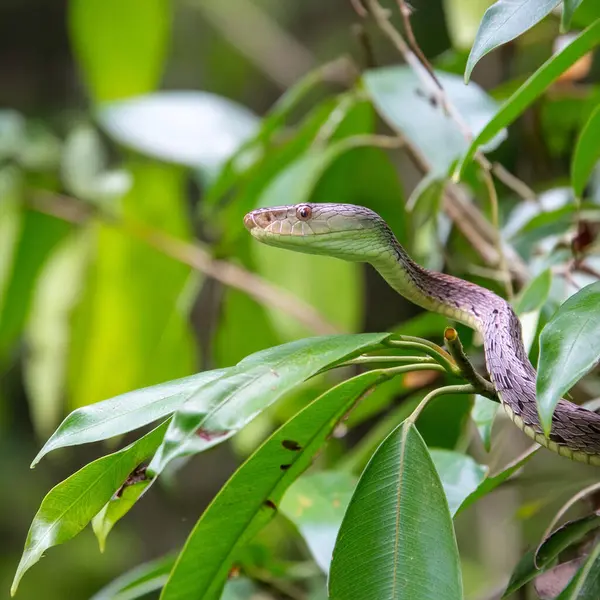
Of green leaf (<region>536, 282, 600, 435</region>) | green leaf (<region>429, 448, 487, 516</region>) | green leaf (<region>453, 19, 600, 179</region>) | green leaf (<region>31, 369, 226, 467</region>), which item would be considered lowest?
green leaf (<region>429, 448, 487, 516</region>)

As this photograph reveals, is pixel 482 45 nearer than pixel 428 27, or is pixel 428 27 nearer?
pixel 482 45

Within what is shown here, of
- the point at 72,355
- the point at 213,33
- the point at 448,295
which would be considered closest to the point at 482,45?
the point at 448,295

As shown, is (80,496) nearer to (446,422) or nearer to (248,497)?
(248,497)

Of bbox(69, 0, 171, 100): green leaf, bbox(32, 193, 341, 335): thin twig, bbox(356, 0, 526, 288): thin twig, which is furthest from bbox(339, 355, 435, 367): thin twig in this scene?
bbox(69, 0, 171, 100): green leaf

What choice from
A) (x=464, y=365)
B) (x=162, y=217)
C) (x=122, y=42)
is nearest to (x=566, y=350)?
(x=464, y=365)

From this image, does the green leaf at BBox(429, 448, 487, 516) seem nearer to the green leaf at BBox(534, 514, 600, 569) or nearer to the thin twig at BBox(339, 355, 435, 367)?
the green leaf at BBox(534, 514, 600, 569)

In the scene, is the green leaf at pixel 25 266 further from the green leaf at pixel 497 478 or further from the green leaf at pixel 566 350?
the green leaf at pixel 566 350

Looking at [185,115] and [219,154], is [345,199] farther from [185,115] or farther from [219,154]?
[185,115]
